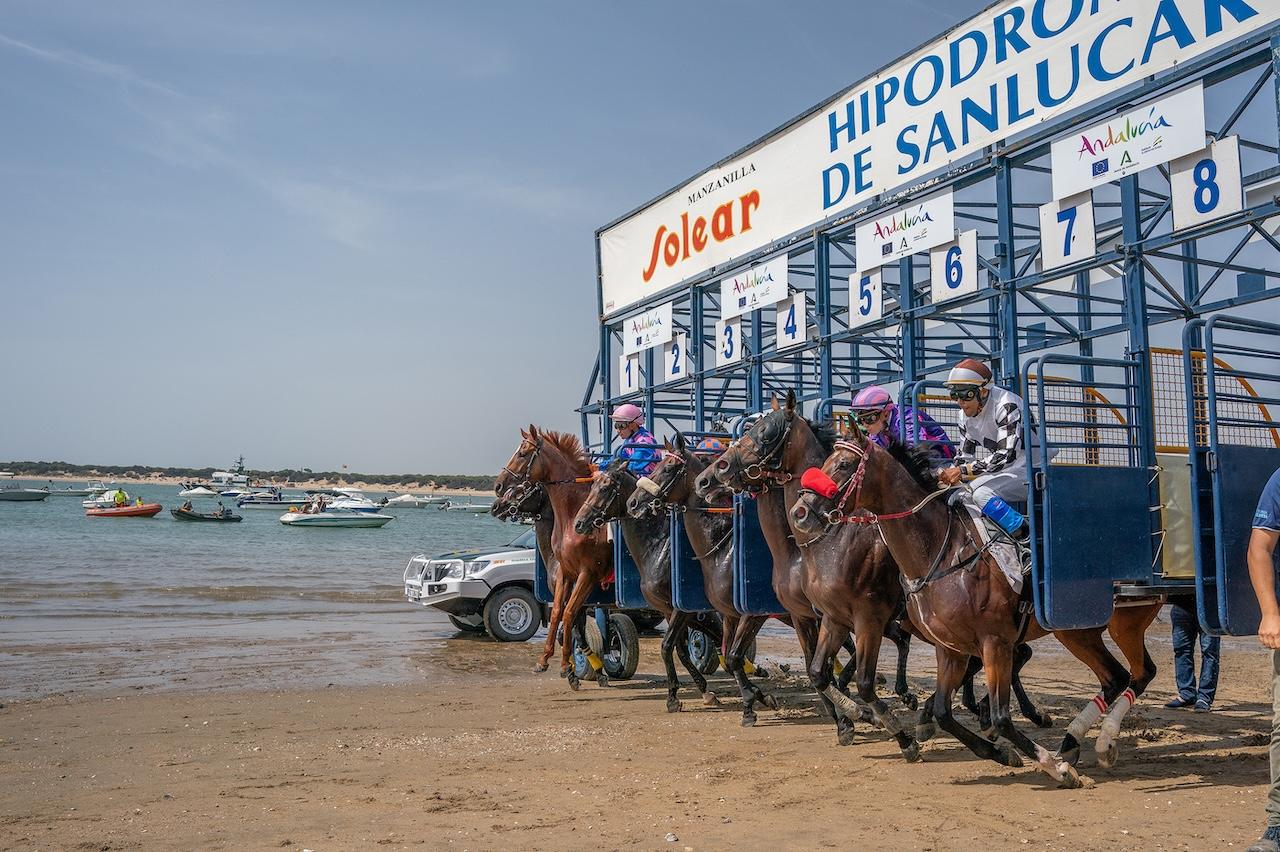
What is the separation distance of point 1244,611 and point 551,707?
264 inches

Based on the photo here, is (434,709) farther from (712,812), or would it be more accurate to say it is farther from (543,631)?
(543,631)

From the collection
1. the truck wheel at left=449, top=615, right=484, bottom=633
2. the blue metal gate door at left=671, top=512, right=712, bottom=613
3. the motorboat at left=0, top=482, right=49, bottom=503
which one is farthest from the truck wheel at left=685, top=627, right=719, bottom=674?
the motorboat at left=0, top=482, right=49, bottom=503

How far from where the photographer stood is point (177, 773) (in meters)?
7.77

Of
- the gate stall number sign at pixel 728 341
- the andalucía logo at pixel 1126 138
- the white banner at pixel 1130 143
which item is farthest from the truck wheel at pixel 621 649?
the andalucía logo at pixel 1126 138

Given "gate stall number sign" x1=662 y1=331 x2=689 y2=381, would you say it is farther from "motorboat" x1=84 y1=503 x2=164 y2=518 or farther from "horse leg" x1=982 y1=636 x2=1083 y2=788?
"motorboat" x1=84 y1=503 x2=164 y2=518

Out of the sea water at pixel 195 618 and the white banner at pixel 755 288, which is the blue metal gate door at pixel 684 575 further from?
the white banner at pixel 755 288

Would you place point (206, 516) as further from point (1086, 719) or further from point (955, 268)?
point (1086, 719)

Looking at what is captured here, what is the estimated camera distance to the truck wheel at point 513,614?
17.0 meters

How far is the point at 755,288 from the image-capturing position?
15047 mm

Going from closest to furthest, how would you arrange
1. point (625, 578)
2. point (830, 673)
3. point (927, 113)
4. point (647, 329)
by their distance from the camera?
point (830, 673), point (625, 578), point (927, 113), point (647, 329)

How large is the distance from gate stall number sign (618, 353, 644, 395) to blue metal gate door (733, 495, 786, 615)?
27.0 ft

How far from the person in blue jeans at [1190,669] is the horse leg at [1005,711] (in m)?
4.20

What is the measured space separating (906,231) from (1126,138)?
120 inches

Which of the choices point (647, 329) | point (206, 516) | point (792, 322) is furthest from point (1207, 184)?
point (206, 516)
